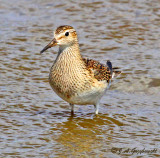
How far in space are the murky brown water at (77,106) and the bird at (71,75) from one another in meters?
0.51

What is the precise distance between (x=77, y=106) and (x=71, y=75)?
4.04 ft

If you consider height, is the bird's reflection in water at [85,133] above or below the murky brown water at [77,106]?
below

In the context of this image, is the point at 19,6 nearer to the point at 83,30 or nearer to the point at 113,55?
the point at 83,30

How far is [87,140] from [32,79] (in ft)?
9.93

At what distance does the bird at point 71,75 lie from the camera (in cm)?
834

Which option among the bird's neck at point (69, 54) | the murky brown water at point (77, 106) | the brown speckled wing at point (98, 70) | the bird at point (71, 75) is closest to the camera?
the murky brown water at point (77, 106)

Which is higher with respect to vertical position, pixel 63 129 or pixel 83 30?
pixel 83 30

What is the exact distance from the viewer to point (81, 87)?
8.34 meters

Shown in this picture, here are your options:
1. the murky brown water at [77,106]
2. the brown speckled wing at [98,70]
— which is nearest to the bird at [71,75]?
the brown speckled wing at [98,70]

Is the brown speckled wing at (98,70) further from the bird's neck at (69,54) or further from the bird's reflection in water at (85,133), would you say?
the bird's reflection in water at (85,133)

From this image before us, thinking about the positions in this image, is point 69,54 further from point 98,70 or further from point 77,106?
point 77,106

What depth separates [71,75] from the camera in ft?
27.6

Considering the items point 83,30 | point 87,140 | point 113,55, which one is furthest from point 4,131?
point 83,30

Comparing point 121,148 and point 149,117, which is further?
point 149,117
